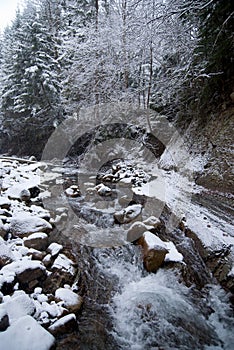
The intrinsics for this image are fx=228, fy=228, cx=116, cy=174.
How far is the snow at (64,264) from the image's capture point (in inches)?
145

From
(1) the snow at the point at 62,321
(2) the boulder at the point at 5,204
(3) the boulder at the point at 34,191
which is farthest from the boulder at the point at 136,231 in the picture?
(3) the boulder at the point at 34,191

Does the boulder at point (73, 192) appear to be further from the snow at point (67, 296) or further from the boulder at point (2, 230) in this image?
the snow at point (67, 296)

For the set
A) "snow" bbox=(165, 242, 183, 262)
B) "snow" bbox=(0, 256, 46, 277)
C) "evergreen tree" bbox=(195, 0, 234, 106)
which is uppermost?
"evergreen tree" bbox=(195, 0, 234, 106)

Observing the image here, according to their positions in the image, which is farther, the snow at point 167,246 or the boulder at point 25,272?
the snow at point 167,246

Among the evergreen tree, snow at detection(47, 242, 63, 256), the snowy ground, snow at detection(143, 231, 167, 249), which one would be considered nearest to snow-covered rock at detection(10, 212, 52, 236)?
the snowy ground

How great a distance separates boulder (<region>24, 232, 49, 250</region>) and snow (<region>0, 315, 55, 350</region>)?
1647 millimetres

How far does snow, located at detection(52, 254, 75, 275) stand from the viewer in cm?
368

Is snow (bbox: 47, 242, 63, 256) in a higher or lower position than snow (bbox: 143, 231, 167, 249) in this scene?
lower

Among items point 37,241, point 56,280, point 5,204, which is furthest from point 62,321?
point 5,204

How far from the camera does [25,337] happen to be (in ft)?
7.66

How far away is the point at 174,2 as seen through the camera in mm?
4434

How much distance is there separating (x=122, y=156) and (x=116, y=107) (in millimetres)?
2612

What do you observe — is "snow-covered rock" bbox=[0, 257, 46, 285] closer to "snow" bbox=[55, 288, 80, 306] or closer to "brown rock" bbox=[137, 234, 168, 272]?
"snow" bbox=[55, 288, 80, 306]

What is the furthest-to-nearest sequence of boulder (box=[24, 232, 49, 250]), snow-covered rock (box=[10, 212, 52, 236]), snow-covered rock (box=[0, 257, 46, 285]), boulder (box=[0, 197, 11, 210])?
boulder (box=[0, 197, 11, 210]) < snow-covered rock (box=[10, 212, 52, 236]) < boulder (box=[24, 232, 49, 250]) < snow-covered rock (box=[0, 257, 46, 285])
